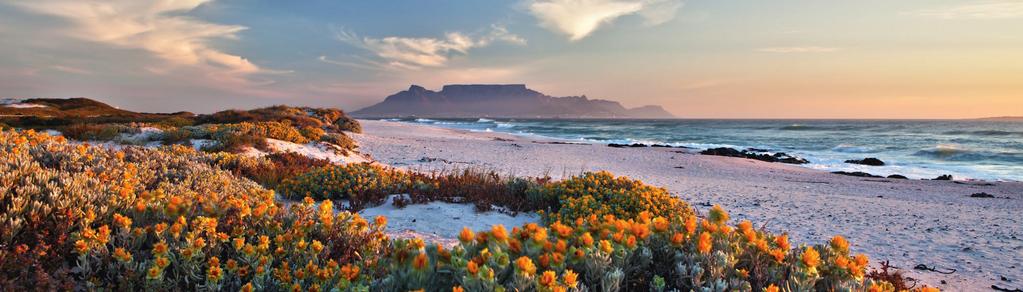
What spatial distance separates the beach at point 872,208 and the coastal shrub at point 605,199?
1.64 m

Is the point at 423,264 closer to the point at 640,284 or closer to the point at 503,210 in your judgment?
the point at 640,284

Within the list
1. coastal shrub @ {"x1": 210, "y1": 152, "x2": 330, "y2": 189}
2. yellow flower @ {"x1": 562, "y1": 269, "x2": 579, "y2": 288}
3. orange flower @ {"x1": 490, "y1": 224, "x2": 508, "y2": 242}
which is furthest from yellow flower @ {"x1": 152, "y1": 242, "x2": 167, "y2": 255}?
coastal shrub @ {"x1": 210, "y1": 152, "x2": 330, "y2": 189}

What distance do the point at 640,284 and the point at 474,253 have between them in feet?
2.93

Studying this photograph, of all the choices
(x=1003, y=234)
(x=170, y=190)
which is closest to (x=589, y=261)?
(x=170, y=190)

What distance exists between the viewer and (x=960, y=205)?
11.6 m

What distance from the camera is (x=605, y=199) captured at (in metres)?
7.24

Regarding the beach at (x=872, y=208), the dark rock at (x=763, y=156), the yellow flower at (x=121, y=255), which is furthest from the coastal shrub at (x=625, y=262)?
the dark rock at (x=763, y=156)

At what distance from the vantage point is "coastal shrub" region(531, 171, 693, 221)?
6.54 metres

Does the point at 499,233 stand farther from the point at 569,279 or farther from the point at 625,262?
the point at 625,262

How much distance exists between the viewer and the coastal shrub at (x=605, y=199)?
6.54 m

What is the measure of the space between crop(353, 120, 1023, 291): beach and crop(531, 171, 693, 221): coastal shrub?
164 cm

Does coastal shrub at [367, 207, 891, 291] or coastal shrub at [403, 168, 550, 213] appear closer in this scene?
coastal shrub at [367, 207, 891, 291]

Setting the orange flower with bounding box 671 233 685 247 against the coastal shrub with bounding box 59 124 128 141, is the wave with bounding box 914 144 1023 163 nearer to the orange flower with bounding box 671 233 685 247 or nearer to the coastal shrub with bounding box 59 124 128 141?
the orange flower with bounding box 671 233 685 247

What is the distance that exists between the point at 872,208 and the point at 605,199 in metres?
6.95
